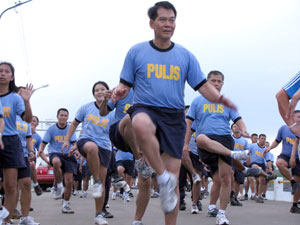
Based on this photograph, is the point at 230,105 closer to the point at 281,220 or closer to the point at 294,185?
the point at 281,220

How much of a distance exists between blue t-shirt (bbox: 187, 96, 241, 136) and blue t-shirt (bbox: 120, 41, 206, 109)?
3374mm

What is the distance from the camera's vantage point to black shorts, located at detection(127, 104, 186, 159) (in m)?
5.12

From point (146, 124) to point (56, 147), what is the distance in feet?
25.1

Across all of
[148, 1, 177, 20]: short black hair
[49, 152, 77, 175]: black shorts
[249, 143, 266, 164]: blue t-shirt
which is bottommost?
[249, 143, 266, 164]: blue t-shirt

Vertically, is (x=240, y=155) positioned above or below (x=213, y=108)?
below

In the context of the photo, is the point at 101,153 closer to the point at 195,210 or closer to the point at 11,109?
the point at 11,109

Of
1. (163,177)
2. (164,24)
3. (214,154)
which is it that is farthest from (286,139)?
(163,177)

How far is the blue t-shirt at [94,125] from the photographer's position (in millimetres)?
8406

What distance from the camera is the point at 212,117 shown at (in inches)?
349

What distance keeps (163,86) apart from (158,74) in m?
0.14

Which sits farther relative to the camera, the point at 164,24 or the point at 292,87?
the point at 164,24

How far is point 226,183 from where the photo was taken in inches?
316

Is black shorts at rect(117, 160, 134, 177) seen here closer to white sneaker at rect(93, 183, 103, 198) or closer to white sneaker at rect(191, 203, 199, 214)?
white sneaker at rect(191, 203, 199, 214)

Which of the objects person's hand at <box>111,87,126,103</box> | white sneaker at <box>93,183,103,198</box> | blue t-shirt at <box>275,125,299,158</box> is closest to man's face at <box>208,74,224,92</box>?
white sneaker at <box>93,183,103,198</box>
